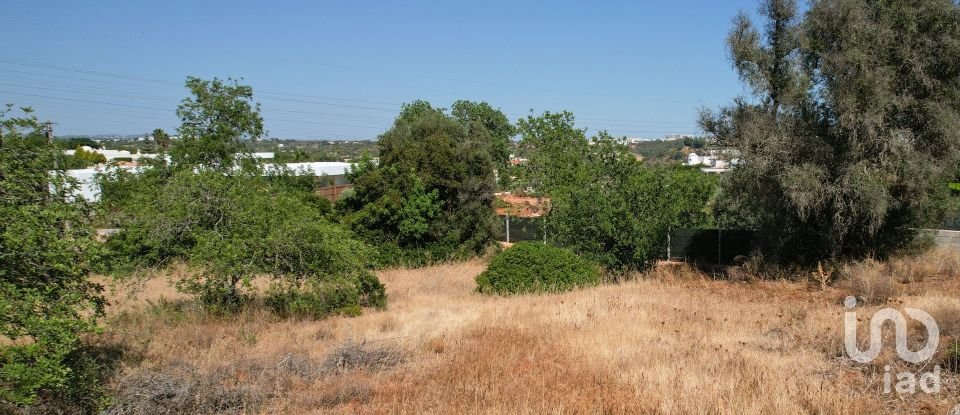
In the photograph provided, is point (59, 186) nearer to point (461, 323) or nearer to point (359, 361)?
point (359, 361)

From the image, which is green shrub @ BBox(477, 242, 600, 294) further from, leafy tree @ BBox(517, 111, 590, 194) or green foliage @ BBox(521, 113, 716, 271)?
leafy tree @ BBox(517, 111, 590, 194)

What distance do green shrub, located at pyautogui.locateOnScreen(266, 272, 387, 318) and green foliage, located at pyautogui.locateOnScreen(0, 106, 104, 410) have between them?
16.7ft

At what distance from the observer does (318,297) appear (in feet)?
42.6

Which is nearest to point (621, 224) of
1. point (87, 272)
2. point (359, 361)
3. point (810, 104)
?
point (810, 104)

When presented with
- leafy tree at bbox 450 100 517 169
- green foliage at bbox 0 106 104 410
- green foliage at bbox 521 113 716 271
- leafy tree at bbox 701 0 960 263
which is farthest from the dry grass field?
leafy tree at bbox 450 100 517 169

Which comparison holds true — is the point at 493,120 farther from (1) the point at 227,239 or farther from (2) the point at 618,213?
(1) the point at 227,239

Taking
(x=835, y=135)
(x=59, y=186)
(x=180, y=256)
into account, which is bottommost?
(x=180, y=256)

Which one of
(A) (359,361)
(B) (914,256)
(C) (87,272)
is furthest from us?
(B) (914,256)

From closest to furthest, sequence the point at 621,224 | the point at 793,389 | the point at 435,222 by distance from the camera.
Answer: the point at 793,389 → the point at 621,224 → the point at 435,222

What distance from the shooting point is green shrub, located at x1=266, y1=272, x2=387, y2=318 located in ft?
42.2

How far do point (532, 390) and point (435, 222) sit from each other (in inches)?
777

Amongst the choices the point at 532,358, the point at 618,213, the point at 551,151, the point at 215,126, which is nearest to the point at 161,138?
the point at 215,126

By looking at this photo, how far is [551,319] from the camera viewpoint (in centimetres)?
1080

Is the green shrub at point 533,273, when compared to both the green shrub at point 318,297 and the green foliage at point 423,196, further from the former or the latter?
the green foliage at point 423,196
